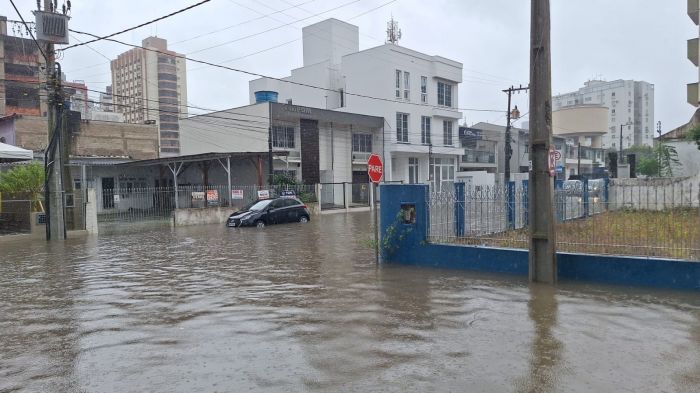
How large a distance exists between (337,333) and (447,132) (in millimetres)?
42825

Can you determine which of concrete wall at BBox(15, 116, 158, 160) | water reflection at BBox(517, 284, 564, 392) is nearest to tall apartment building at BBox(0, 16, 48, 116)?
A: concrete wall at BBox(15, 116, 158, 160)

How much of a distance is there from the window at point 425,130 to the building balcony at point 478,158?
375 inches

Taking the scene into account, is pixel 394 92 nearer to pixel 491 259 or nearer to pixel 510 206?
pixel 510 206

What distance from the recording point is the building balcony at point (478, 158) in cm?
5516

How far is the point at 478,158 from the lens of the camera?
56500 millimetres

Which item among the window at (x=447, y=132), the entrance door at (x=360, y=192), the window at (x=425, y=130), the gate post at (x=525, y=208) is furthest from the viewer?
the window at (x=447, y=132)

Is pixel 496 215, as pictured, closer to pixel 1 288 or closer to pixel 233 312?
pixel 233 312

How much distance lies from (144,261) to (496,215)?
339 inches

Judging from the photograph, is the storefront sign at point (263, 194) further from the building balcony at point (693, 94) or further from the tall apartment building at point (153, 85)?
the tall apartment building at point (153, 85)

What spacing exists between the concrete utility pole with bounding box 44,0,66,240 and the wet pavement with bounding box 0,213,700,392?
28.1 ft

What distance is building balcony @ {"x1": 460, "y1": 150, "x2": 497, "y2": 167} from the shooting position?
5516cm

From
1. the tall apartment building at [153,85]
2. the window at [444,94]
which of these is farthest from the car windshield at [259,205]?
the tall apartment building at [153,85]

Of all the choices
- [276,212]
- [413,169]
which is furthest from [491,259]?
[413,169]

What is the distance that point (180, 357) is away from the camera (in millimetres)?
5512
